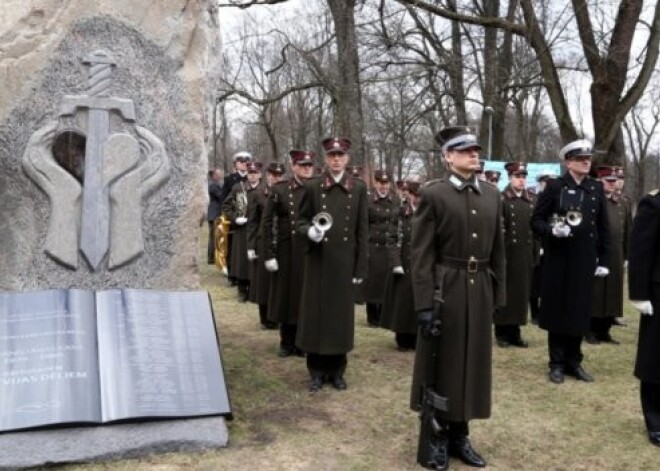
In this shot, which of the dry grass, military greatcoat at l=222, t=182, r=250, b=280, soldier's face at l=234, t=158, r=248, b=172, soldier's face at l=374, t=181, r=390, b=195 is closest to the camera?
the dry grass

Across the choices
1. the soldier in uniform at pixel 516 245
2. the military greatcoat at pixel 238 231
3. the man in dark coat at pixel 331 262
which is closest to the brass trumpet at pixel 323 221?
the man in dark coat at pixel 331 262

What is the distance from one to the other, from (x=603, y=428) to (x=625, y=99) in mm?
8621

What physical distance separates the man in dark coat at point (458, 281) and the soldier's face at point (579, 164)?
2.24 m

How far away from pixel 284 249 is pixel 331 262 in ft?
4.06

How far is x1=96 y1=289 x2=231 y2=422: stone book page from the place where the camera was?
446cm

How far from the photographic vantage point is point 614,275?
8266mm

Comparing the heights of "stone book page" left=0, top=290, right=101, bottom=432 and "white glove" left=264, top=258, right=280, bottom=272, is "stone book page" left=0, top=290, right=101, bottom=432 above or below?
below

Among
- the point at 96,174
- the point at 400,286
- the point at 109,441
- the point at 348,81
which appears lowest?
the point at 109,441

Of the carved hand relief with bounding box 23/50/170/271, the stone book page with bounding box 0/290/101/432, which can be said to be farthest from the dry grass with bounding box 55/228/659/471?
the carved hand relief with bounding box 23/50/170/271

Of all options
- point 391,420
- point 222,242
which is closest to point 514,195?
point 391,420

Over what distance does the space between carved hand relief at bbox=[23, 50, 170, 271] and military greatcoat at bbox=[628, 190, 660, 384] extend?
3326 millimetres

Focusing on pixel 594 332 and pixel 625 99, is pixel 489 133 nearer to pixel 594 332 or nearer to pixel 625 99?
pixel 625 99

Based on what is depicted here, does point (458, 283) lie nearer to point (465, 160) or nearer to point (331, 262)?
point (465, 160)

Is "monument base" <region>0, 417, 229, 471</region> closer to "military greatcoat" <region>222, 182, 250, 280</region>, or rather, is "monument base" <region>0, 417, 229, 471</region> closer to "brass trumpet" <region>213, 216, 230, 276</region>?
"military greatcoat" <region>222, 182, 250, 280</region>
